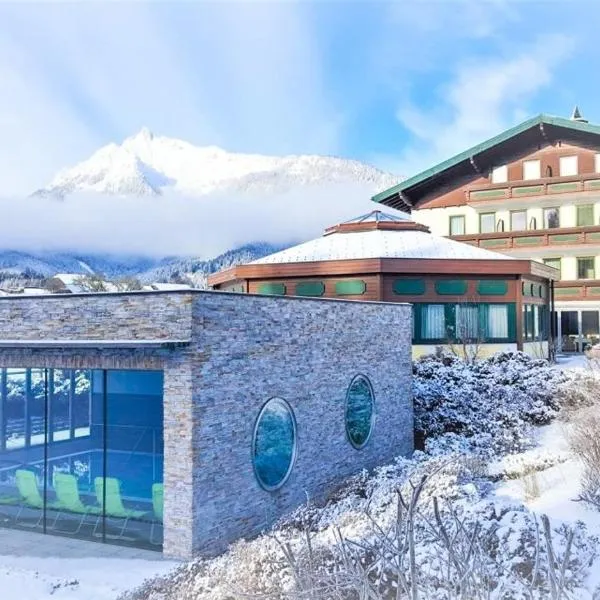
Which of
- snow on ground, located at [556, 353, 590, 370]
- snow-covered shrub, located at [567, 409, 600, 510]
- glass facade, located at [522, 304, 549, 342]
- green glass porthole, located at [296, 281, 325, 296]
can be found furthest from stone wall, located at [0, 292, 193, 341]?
snow on ground, located at [556, 353, 590, 370]

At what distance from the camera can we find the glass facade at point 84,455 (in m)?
11.4

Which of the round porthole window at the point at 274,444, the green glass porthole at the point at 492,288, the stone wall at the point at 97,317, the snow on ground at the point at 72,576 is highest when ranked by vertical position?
the green glass porthole at the point at 492,288

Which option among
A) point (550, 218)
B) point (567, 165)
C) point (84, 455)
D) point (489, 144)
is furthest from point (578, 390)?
point (489, 144)

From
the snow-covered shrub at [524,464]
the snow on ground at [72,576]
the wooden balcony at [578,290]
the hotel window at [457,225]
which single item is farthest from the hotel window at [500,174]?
the snow on ground at [72,576]

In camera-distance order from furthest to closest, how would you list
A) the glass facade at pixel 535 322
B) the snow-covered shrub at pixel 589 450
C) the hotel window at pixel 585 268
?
the hotel window at pixel 585 268, the glass facade at pixel 535 322, the snow-covered shrub at pixel 589 450

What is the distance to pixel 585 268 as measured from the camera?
31.5 meters

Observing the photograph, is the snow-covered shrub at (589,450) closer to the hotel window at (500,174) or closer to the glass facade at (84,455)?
the glass facade at (84,455)

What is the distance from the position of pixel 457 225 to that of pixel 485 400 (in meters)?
16.5

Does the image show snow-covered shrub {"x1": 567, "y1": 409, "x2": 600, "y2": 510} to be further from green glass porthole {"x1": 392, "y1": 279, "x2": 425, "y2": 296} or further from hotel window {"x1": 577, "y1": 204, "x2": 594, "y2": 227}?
hotel window {"x1": 577, "y1": 204, "x2": 594, "y2": 227}

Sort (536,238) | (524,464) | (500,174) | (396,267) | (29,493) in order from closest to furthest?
(29,493) < (524,464) < (396,267) < (536,238) < (500,174)

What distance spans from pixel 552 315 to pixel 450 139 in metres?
13.4

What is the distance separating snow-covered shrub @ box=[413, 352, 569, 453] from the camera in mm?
17688

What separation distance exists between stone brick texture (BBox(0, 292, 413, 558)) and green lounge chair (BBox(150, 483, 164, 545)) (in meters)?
0.79

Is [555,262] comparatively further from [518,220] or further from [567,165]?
[567,165]
